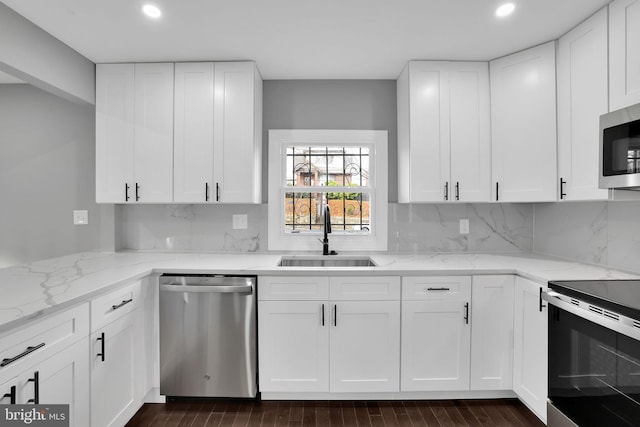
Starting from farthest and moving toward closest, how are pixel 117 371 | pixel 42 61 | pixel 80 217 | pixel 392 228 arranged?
pixel 392 228 → pixel 80 217 → pixel 42 61 → pixel 117 371

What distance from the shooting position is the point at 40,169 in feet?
8.79

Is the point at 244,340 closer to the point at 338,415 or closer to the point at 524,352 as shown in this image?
the point at 338,415

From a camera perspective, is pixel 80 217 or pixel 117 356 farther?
pixel 80 217

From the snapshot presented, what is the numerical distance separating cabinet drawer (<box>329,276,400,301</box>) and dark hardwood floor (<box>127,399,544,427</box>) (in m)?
0.73

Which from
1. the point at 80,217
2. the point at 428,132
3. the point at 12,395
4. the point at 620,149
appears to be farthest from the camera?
the point at 80,217

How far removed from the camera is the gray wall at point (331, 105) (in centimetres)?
285

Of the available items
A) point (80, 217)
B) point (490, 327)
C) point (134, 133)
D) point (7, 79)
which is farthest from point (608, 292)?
point (7, 79)

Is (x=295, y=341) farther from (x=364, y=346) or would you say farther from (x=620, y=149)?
(x=620, y=149)

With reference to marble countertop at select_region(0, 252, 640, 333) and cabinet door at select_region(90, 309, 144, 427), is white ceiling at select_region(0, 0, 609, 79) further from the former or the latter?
cabinet door at select_region(90, 309, 144, 427)

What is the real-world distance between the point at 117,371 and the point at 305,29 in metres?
2.30

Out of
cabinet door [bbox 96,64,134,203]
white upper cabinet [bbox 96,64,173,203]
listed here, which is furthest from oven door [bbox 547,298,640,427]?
cabinet door [bbox 96,64,134,203]

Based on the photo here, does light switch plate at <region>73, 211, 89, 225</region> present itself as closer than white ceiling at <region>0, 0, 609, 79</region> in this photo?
No

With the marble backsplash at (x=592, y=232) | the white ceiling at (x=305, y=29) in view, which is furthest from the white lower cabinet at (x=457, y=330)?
the white ceiling at (x=305, y=29)

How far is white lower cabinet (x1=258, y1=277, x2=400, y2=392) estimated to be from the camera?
2.16 m
